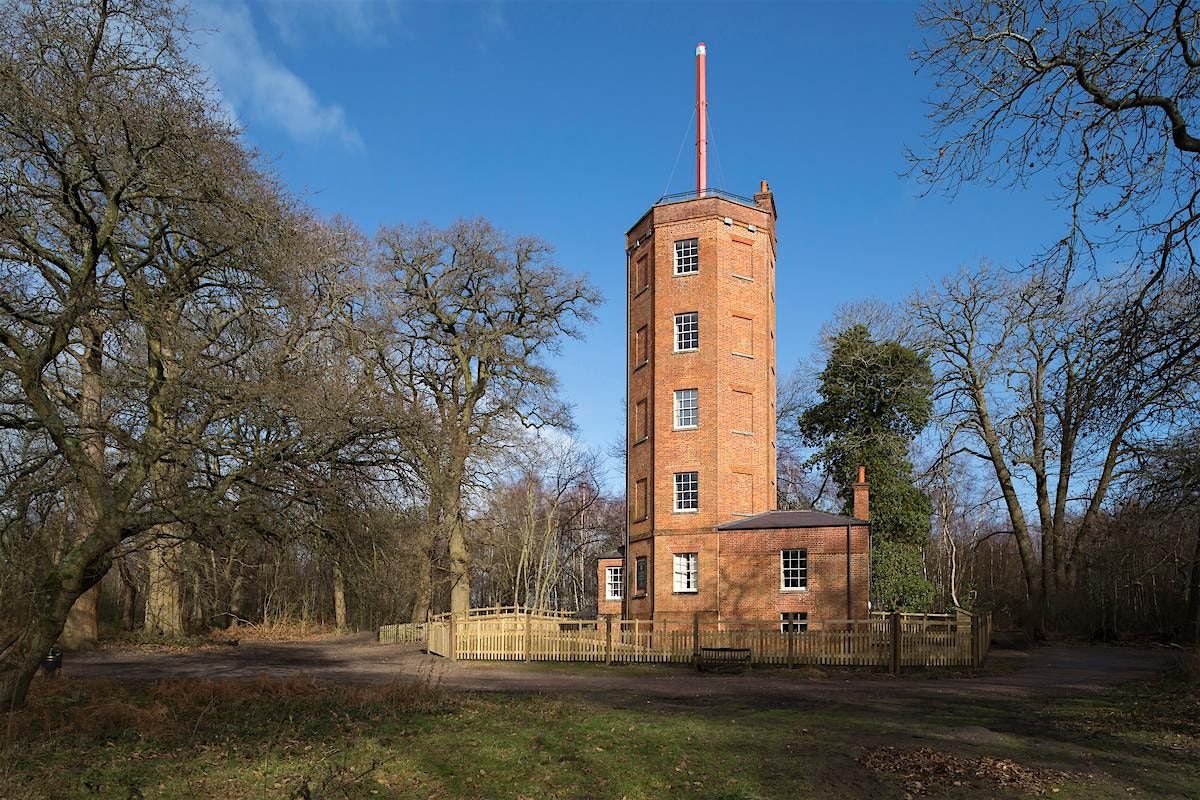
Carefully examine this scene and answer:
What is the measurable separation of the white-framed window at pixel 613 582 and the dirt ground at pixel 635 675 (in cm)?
1165

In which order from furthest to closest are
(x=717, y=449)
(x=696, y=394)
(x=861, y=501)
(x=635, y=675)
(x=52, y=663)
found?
1. (x=696, y=394)
2. (x=717, y=449)
3. (x=861, y=501)
4. (x=635, y=675)
5. (x=52, y=663)

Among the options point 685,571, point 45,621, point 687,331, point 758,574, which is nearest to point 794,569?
point 758,574

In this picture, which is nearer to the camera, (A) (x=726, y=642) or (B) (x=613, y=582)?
(A) (x=726, y=642)

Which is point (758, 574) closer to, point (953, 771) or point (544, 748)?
point (544, 748)

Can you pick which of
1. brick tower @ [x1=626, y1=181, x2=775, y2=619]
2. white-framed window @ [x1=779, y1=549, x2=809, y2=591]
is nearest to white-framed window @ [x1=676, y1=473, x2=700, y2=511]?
brick tower @ [x1=626, y1=181, x2=775, y2=619]

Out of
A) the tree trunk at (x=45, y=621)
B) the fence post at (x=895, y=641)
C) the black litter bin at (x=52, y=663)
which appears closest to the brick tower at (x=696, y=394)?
the fence post at (x=895, y=641)

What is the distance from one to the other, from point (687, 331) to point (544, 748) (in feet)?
86.8

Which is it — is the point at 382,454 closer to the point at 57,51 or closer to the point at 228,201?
the point at 228,201

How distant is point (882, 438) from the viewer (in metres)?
40.0

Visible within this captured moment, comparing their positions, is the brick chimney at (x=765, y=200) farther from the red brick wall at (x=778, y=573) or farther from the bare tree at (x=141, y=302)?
the bare tree at (x=141, y=302)

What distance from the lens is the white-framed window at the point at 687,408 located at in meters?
36.4

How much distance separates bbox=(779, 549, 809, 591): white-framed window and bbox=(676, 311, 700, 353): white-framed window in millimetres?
8365

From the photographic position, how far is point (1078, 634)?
4356 cm

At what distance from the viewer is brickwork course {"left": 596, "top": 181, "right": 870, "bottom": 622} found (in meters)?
34.1
